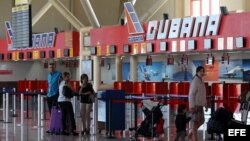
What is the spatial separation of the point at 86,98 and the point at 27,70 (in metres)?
20.1

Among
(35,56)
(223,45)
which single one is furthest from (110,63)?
(223,45)

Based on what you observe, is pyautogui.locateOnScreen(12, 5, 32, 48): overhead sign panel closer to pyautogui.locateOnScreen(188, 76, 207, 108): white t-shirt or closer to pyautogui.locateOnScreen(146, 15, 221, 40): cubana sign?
pyautogui.locateOnScreen(146, 15, 221, 40): cubana sign

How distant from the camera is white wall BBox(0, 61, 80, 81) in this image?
32.8 meters

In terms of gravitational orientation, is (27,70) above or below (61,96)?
above

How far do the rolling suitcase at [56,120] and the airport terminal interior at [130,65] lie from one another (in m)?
0.03

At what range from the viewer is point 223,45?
18781 mm

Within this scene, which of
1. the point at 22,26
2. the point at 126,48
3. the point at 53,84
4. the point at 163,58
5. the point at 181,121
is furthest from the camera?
the point at 163,58

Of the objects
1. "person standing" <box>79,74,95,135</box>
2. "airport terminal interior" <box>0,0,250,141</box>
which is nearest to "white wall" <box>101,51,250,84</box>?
"airport terminal interior" <box>0,0,250,141</box>

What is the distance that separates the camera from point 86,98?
1412cm

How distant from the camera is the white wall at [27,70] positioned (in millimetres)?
32750

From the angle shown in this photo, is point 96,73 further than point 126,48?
Yes

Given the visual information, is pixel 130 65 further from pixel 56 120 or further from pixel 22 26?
pixel 56 120

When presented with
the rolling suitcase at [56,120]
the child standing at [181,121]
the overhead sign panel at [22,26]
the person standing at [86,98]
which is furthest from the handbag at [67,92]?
the overhead sign panel at [22,26]

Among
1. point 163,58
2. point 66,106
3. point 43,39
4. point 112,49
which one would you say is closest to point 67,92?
point 66,106
